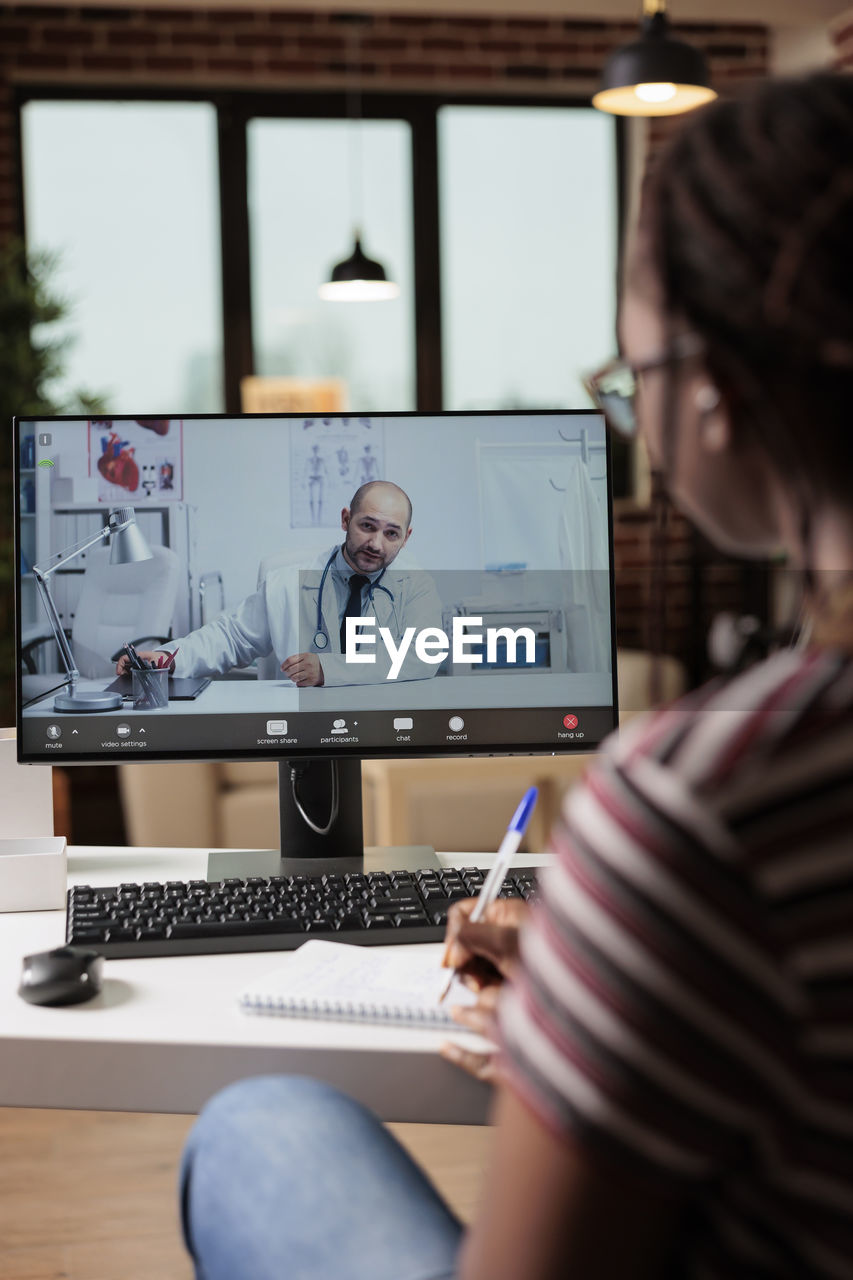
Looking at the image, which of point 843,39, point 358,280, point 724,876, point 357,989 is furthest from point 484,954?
point 843,39

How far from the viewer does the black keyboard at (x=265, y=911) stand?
3.49 ft

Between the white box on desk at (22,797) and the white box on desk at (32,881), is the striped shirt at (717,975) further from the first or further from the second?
the white box on desk at (22,797)

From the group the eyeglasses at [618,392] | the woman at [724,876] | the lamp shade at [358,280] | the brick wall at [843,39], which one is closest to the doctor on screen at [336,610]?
the eyeglasses at [618,392]

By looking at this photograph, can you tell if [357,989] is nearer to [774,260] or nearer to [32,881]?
[32,881]

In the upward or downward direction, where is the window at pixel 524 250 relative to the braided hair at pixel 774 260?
upward

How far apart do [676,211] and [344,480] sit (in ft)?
2.71

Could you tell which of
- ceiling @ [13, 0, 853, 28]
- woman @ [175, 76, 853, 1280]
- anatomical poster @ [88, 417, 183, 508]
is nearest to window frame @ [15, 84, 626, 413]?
ceiling @ [13, 0, 853, 28]

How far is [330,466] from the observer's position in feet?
4.35

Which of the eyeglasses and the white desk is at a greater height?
the eyeglasses

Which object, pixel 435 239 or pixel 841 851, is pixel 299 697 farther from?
pixel 435 239

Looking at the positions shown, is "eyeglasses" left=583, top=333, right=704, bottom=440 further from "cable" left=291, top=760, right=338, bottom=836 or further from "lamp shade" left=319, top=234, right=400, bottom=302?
"lamp shade" left=319, top=234, right=400, bottom=302

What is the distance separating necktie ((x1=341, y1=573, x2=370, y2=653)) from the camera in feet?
4.33

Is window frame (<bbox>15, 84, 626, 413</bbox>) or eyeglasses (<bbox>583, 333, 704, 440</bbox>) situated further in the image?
window frame (<bbox>15, 84, 626, 413</bbox>)

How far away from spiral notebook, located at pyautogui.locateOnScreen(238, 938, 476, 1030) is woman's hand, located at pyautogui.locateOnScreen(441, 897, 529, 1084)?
0.05 ft
